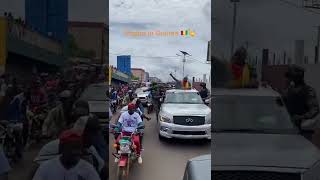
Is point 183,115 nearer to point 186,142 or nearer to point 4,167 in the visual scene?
point 186,142

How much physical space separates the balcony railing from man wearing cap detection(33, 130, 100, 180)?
0.49 m

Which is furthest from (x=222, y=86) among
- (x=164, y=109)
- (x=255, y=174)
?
(x=164, y=109)

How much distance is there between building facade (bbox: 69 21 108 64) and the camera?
7.91ft

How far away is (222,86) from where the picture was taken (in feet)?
7.95

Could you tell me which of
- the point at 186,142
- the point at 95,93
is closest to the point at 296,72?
the point at 186,142

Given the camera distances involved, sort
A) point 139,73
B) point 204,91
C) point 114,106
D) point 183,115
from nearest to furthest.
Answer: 1. point 204,91
2. point 139,73
3. point 114,106
4. point 183,115

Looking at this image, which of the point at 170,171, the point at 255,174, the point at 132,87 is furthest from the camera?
the point at 132,87

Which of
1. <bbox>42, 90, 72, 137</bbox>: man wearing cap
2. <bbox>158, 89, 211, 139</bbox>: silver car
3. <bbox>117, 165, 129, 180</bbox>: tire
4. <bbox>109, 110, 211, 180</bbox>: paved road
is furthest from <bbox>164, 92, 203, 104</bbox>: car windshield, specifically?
<bbox>42, 90, 72, 137</bbox>: man wearing cap

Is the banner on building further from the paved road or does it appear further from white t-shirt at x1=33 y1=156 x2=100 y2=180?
the paved road

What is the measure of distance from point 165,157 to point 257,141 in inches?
27.1

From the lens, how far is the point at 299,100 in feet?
7.95

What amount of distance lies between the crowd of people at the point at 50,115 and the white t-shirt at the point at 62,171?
28 mm

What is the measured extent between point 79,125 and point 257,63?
3.43 ft

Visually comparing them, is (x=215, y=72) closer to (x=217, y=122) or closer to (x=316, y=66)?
(x=217, y=122)
